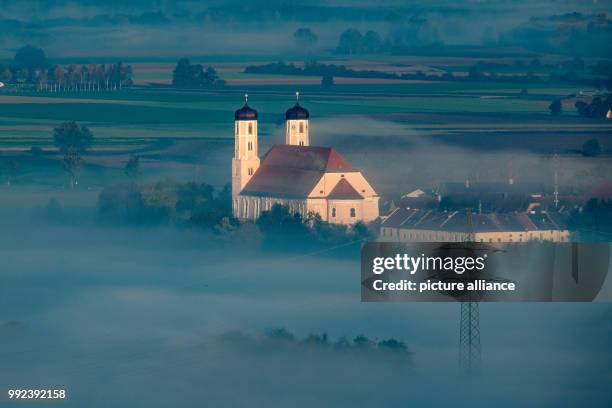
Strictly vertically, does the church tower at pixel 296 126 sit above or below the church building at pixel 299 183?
above

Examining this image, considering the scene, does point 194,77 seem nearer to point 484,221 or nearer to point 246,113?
point 246,113

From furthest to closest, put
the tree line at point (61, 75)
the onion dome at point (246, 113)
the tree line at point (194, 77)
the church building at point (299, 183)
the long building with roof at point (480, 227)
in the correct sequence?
1. the tree line at point (61, 75)
2. the tree line at point (194, 77)
3. the onion dome at point (246, 113)
4. the church building at point (299, 183)
5. the long building with roof at point (480, 227)

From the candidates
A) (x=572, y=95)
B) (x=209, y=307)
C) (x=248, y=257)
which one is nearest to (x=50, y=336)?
(x=209, y=307)

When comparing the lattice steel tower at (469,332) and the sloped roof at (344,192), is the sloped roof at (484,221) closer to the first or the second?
the lattice steel tower at (469,332)

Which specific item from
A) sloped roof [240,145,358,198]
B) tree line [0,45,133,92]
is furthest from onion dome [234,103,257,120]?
tree line [0,45,133,92]

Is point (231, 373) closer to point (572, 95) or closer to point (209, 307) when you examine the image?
point (209, 307)

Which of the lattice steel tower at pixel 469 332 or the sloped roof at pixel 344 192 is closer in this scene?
the lattice steel tower at pixel 469 332

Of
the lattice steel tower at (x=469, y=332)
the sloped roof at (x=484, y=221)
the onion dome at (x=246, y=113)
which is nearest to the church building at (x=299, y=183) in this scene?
the onion dome at (x=246, y=113)

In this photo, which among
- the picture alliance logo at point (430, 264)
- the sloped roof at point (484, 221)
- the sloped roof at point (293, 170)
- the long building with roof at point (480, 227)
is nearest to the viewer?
the picture alliance logo at point (430, 264)
